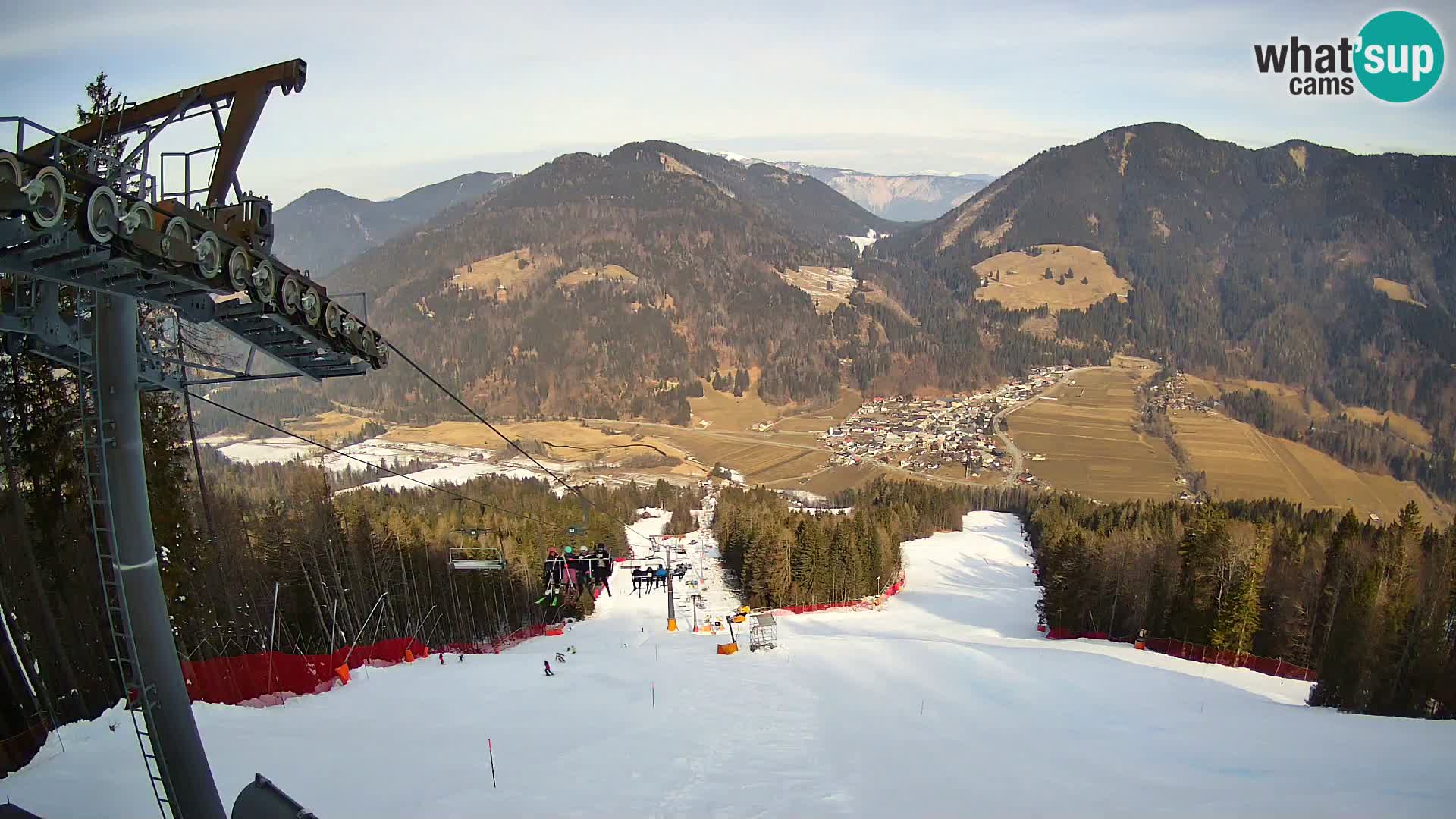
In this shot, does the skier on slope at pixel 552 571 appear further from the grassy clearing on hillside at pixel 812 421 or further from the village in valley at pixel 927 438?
the grassy clearing on hillside at pixel 812 421

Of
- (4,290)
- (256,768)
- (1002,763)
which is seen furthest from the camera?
(1002,763)

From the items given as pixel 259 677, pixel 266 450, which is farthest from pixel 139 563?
pixel 266 450

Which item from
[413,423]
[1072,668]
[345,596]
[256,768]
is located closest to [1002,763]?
[256,768]

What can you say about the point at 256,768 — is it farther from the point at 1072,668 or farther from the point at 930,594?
the point at 930,594

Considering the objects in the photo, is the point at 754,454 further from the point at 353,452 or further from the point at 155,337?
the point at 155,337

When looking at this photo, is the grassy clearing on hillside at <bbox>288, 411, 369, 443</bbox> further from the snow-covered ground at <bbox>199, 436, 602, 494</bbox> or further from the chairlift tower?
the chairlift tower

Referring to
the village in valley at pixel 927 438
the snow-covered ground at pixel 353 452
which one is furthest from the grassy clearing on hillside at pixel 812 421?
the snow-covered ground at pixel 353 452
